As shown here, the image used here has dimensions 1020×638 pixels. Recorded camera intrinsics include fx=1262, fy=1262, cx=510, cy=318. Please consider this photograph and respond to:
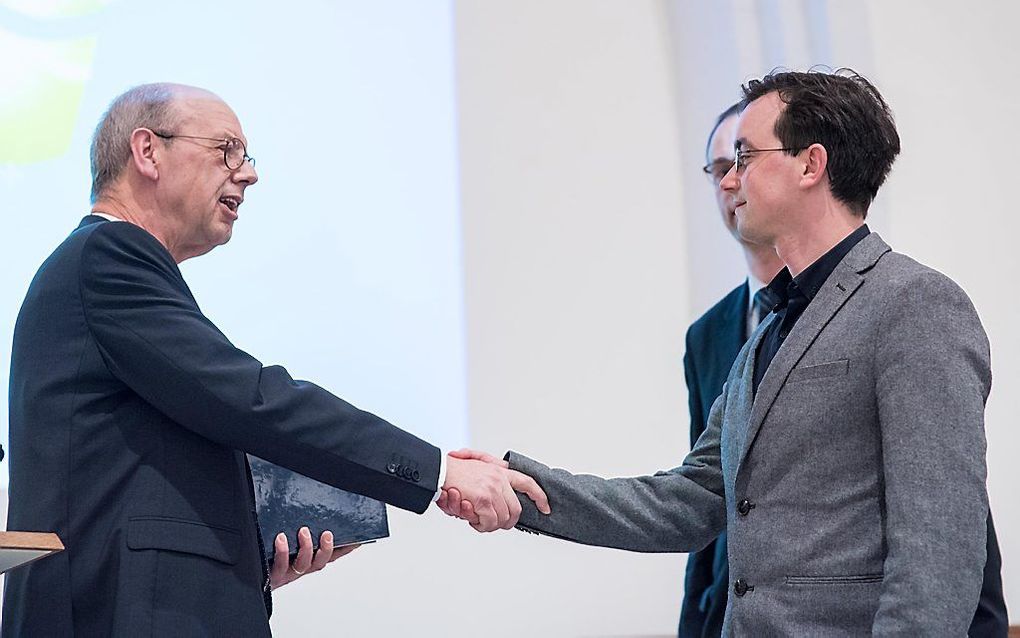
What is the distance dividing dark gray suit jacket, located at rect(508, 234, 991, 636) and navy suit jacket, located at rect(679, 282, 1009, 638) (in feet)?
2.31

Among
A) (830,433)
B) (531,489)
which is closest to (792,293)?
(830,433)

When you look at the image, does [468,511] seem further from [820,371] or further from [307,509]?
[820,371]

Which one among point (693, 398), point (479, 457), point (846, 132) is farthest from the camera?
point (693, 398)

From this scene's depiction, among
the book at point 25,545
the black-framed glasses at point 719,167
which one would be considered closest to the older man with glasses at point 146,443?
the book at point 25,545

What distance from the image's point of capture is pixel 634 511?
2.42 m

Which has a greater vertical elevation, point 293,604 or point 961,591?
point 961,591

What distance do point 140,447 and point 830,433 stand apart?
1.12 meters

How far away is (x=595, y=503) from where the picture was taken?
7.93 ft

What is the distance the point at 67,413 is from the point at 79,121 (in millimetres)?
1602

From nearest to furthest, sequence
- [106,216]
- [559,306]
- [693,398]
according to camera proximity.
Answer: [106,216] → [693,398] → [559,306]

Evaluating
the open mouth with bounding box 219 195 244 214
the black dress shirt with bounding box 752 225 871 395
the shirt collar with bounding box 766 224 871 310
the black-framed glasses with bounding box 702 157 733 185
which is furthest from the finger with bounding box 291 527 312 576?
the black-framed glasses with bounding box 702 157 733 185

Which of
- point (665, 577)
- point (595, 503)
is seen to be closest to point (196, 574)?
point (595, 503)

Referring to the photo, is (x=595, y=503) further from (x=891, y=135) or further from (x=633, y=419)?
(x=633, y=419)

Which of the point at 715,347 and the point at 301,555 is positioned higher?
the point at 715,347
